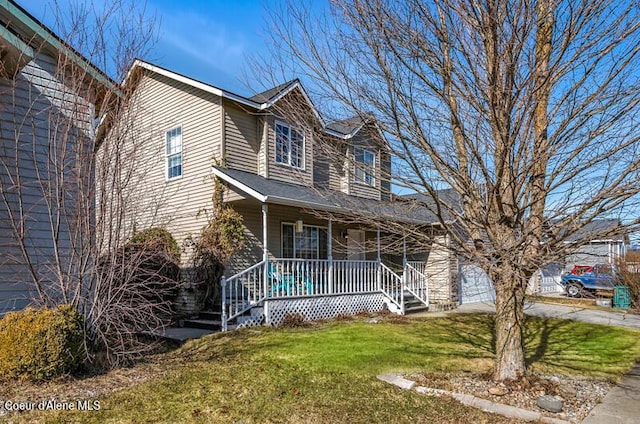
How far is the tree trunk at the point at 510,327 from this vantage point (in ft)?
18.5

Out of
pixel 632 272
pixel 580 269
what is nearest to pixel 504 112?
pixel 632 272

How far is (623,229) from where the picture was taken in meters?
4.89

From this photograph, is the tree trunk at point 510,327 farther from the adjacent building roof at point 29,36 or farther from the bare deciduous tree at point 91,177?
the adjacent building roof at point 29,36

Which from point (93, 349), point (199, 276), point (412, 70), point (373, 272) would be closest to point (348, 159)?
point (412, 70)

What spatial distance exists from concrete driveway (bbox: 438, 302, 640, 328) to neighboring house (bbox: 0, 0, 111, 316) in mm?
11432

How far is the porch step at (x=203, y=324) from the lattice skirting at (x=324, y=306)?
4.23ft

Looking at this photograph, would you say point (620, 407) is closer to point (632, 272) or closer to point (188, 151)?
point (188, 151)

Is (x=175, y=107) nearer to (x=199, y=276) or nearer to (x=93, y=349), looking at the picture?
(x=199, y=276)

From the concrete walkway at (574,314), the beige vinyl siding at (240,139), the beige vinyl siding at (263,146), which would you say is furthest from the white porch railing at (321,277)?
the beige vinyl siding at (240,139)

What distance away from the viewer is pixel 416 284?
1625 cm

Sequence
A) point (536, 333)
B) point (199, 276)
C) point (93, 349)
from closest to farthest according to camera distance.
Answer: point (93, 349)
point (536, 333)
point (199, 276)

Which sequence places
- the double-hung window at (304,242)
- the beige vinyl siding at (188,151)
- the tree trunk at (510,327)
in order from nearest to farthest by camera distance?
the tree trunk at (510,327) < the beige vinyl siding at (188,151) < the double-hung window at (304,242)

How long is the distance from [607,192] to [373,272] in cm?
1036

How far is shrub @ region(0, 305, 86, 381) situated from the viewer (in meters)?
5.36
